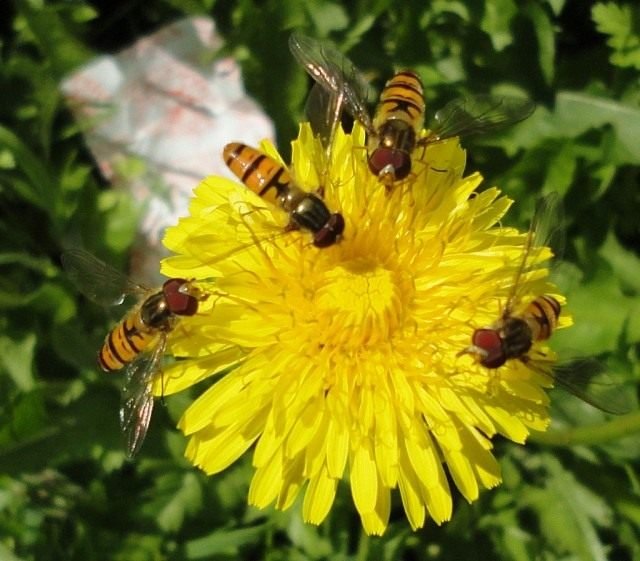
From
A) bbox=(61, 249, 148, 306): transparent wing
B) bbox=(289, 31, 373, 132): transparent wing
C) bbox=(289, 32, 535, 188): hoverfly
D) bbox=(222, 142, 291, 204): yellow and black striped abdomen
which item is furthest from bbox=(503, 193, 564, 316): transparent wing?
bbox=(61, 249, 148, 306): transparent wing

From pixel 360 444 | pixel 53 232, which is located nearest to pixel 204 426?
pixel 360 444

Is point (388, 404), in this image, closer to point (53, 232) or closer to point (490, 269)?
point (490, 269)

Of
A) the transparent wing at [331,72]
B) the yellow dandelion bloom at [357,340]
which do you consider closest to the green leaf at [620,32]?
the yellow dandelion bloom at [357,340]

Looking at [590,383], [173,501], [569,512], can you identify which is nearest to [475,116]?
[590,383]

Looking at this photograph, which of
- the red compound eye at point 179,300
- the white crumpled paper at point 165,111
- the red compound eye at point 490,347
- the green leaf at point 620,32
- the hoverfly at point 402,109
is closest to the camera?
the red compound eye at point 490,347

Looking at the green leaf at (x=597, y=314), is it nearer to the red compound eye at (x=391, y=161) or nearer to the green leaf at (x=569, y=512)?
the green leaf at (x=569, y=512)

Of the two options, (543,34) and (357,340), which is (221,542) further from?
(543,34)
